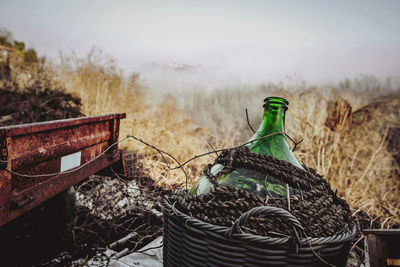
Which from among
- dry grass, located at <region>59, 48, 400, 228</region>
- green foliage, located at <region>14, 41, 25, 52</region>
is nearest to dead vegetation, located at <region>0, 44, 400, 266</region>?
dry grass, located at <region>59, 48, 400, 228</region>

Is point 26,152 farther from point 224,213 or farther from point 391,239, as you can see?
point 391,239

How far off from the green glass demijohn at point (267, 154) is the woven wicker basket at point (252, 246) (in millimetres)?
235

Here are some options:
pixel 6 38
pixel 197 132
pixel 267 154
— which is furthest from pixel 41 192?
pixel 6 38

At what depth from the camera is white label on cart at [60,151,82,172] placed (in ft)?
7.60

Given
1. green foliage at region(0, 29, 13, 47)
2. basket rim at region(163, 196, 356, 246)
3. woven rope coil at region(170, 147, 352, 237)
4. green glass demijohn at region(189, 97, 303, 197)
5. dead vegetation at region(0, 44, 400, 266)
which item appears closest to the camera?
basket rim at region(163, 196, 356, 246)

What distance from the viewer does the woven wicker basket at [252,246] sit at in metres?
0.82

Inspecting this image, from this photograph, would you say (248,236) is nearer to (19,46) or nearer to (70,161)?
(70,161)

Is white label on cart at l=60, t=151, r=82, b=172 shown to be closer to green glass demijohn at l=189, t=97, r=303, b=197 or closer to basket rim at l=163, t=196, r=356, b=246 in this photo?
green glass demijohn at l=189, t=97, r=303, b=197

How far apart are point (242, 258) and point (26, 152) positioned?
171 centimetres

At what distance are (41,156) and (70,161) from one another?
43 cm

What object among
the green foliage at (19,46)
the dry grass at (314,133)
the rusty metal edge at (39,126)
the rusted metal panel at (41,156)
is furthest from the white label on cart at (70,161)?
the green foliage at (19,46)

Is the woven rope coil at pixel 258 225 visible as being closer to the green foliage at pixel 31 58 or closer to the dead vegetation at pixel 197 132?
the dead vegetation at pixel 197 132

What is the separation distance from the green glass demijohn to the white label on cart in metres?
1.56

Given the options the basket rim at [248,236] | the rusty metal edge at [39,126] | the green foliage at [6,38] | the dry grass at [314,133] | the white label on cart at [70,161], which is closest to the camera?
the basket rim at [248,236]
